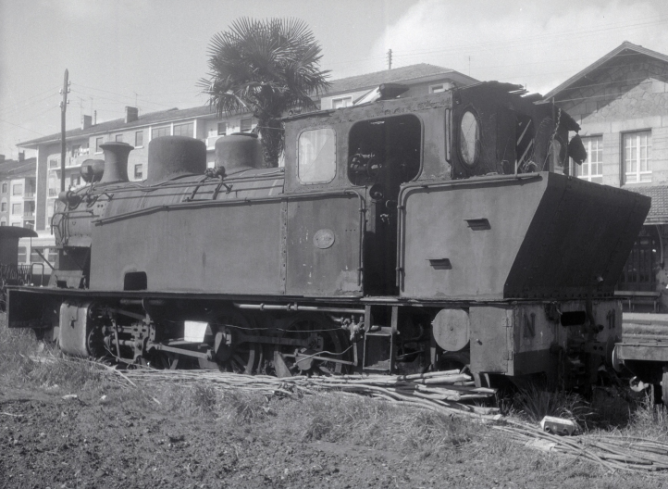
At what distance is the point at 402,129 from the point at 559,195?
6.86 feet

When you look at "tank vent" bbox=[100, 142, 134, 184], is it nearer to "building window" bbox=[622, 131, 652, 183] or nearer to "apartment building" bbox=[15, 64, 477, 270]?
"building window" bbox=[622, 131, 652, 183]

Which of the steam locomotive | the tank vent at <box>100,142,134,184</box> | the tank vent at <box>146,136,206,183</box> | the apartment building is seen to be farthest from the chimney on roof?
the steam locomotive

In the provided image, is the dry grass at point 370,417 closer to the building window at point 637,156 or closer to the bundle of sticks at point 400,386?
the bundle of sticks at point 400,386

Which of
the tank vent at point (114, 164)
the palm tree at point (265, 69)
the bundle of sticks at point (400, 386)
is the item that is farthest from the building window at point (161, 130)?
the bundle of sticks at point (400, 386)

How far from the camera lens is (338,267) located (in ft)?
24.1

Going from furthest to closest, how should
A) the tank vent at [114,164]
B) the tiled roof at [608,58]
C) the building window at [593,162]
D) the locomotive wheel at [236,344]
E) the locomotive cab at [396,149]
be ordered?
the building window at [593,162], the tiled roof at [608,58], the tank vent at [114,164], the locomotive wheel at [236,344], the locomotive cab at [396,149]

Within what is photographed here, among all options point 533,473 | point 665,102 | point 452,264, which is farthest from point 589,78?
point 533,473

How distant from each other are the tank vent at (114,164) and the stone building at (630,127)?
11775 millimetres

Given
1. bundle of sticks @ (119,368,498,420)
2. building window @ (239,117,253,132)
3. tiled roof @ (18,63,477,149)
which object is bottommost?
bundle of sticks @ (119,368,498,420)

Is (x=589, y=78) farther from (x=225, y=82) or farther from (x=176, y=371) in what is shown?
(x=176, y=371)

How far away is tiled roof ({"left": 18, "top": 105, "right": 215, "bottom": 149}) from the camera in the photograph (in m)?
47.4

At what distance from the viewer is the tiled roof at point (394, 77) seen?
3606 cm

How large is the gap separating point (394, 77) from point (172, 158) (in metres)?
28.9

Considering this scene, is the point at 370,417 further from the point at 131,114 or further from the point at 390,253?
the point at 131,114
